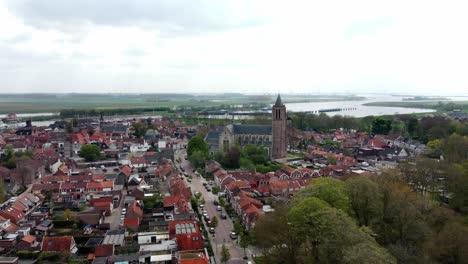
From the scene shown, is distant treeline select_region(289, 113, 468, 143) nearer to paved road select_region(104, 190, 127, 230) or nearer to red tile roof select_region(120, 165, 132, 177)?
red tile roof select_region(120, 165, 132, 177)

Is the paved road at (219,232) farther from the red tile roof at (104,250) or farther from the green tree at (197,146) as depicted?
the green tree at (197,146)

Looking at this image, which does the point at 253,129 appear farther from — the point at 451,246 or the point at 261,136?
the point at 451,246

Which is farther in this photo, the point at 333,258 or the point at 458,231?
the point at 458,231

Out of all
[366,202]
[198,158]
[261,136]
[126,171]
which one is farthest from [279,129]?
[366,202]

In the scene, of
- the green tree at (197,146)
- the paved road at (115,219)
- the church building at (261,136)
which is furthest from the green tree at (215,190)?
the church building at (261,136)

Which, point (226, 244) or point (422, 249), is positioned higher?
point (422, 249)

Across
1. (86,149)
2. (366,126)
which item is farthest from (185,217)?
(366,126)

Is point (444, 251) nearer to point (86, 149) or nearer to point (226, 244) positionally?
point (226, 244)
